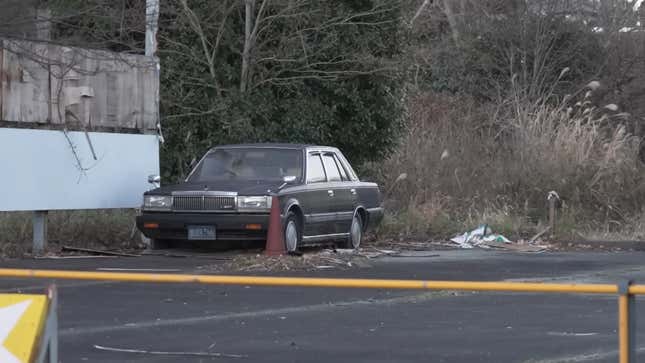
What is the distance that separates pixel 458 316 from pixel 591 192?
15013 millimetres

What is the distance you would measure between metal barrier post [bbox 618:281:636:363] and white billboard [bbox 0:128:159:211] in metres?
12.0

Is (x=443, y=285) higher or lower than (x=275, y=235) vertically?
higher

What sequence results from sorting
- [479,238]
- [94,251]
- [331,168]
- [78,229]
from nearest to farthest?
[94,251], [78,229], [331,168], [479,238]

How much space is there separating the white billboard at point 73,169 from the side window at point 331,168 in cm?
248

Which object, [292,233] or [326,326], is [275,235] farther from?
[326,326]

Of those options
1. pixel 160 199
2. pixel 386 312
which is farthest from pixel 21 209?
pixel 386 312

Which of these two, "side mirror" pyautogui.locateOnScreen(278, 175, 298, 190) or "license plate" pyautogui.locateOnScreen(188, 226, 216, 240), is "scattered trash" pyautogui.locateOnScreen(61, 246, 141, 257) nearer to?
"license plate" pyautogui.locateOnScreen(188, 226, 216, 240)

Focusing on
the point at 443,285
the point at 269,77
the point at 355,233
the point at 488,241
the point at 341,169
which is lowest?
the point at 488,241

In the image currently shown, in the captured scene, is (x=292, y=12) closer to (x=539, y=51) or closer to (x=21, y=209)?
(x=21, y=209)

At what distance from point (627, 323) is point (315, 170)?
42.4 ft

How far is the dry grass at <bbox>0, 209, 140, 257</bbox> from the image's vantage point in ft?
58.4

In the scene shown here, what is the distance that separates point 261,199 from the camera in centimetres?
1650

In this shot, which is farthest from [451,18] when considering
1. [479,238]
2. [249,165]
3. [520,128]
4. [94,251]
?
[94,251]

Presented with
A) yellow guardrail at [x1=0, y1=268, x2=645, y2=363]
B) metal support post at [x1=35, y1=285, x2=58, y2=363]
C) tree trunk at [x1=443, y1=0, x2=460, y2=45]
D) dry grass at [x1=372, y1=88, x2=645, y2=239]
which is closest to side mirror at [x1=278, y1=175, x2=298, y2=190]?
dry grass at [x1=372, y1=88, x2=645, y2=239]
